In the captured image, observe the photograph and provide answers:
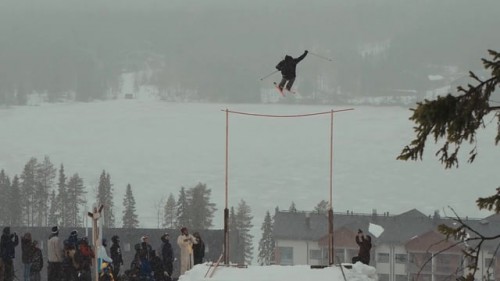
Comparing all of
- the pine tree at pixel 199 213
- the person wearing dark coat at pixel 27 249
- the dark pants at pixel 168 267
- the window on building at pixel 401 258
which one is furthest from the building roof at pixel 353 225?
the person wearing dark coat at pixel 27 249

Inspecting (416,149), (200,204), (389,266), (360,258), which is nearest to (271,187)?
(200,204)

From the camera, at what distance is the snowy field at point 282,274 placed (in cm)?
1591

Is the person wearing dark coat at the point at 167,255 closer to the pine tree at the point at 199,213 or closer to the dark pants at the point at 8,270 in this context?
the dark pants at the point at 8,270

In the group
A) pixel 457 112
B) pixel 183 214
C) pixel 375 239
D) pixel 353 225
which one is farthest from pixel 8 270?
pixel 183 214

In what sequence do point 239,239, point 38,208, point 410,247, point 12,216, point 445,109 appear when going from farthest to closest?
point 38,208
point 12,216
point 239,239
point 410,247
point 445,109

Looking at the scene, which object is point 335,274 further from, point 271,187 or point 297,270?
point 271,187

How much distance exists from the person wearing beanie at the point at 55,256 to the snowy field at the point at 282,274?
3250 mm

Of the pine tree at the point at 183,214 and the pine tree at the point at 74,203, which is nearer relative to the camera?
the pine tree at the point at 183,214

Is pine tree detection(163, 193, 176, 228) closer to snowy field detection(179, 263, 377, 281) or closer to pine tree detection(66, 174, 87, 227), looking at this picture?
pine tree detection(66, 174, 87, 227)

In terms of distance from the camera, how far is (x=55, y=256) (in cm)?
1816

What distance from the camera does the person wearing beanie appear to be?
58.9ft

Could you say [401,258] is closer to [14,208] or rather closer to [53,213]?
[14,208]

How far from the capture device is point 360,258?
18109 mm

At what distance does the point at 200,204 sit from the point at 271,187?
292ft
